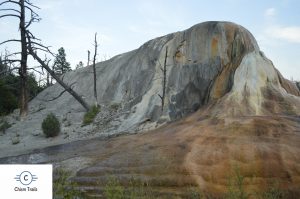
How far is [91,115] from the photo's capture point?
2681cm

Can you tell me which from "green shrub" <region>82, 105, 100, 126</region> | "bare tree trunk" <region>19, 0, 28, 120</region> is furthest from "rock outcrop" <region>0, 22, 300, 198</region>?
"bare tree trunk" <region>19, 0, 28, 120</region>

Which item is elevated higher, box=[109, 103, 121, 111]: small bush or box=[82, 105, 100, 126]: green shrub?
box=[109, 103, 121, 111]: small bush

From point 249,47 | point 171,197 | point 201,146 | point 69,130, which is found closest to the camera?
point 171,197

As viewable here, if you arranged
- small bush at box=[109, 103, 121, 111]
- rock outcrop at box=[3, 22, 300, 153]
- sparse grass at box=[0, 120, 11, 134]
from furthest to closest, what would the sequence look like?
1. sparse grass at box=[0, 120, 11, 134]
2. small bush at box=[109, 103, 121, 111]
3. rock outcrop at box=[3, 22, 300, 153]

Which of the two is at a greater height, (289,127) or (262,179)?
(289,127)

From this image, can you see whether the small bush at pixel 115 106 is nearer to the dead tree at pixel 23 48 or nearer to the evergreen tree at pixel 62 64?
the dead tree at pixel 23 48

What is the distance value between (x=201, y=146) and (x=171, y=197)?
2.80 m

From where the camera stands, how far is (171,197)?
12.2 metres

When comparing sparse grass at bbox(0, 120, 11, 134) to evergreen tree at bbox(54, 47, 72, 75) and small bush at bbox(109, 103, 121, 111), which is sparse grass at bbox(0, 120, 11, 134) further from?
evergreen tree at bbox(54, 47, 72, 75)

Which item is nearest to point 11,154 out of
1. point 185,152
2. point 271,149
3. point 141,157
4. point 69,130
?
point 69,130

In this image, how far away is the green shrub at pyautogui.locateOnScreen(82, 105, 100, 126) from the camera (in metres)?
26.2

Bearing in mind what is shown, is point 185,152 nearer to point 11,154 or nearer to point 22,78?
point 11,154

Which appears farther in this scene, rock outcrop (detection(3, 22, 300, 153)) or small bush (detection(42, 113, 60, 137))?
small bush (detection(42, 113, 60, 137))

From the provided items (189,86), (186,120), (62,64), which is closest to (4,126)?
(189,86)
